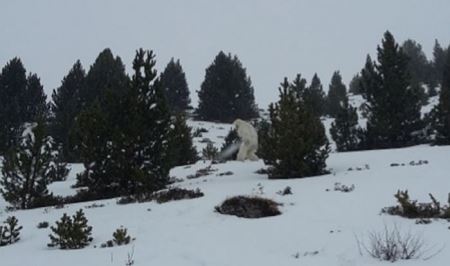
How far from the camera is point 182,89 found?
58531 mm

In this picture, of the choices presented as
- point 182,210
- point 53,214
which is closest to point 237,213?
point 182,210

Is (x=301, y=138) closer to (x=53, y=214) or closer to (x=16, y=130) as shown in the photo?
(x=53, y=214)

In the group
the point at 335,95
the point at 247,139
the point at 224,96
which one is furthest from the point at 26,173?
the point at 335,95

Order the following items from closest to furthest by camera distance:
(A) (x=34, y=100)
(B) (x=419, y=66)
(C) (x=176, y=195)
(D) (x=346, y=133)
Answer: (C) (x=176, y=195) → (D) (x=346, y=133) → (A) (x=34, y=100) → (B) (x=419, y=66)

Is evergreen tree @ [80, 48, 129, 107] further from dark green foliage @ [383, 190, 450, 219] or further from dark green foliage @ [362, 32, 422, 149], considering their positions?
dark green foliage @ [383, 190, 450, 219]

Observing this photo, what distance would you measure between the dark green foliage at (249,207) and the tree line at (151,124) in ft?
15.9

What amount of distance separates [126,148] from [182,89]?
4364 centimetres

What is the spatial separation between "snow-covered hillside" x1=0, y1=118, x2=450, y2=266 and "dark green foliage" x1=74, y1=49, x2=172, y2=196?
7.06 feet

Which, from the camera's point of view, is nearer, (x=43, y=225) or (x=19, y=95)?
(x=43, y=225)

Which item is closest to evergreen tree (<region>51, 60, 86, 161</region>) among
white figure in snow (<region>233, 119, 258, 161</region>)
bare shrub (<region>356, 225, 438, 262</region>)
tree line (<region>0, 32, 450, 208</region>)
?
tree line (<region>0, 32, 450, 208</region>)

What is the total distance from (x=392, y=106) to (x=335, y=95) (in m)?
30.8

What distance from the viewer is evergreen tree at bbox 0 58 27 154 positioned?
1301 inches

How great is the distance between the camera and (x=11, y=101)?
130 feet

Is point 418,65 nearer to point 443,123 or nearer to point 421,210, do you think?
point 443,123
